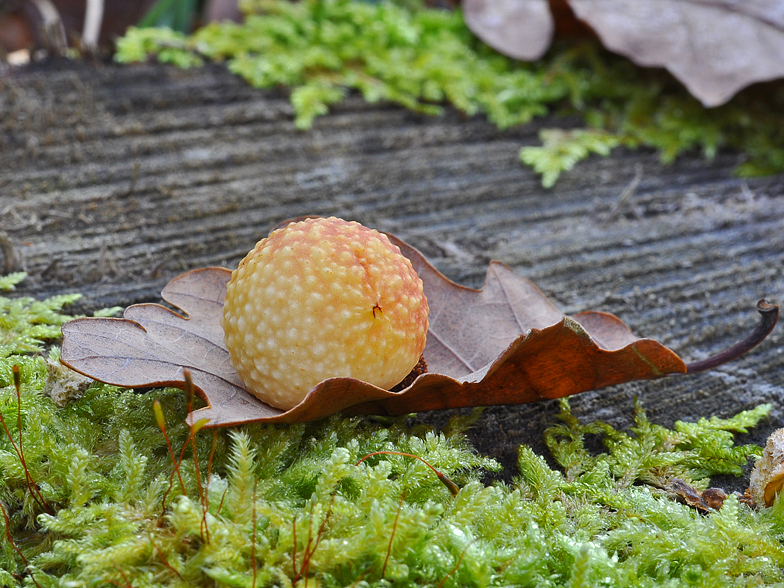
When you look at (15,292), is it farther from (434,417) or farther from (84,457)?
(434,417)

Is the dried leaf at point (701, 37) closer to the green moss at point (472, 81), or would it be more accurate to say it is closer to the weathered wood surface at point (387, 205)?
the green moss at point (472, 81)

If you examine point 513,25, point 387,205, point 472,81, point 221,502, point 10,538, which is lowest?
point 10,538

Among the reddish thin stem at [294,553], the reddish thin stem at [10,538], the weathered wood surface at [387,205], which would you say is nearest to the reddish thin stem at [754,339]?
the weathered wood surface at [387,205]

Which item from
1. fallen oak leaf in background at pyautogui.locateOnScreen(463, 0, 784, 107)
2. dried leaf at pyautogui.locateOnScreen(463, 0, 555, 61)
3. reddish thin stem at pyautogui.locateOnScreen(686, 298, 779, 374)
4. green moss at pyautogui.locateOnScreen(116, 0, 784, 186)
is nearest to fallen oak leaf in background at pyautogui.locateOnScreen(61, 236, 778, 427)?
reddish thin stem at pyautogui.locateOnScreen(686, 298, 779, 374)

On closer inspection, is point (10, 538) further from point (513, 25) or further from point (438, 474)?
point (513, 25)

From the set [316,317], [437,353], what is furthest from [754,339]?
[316,317]

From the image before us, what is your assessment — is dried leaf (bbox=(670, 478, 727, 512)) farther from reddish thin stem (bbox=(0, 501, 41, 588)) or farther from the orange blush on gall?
reddish thin stem (bbox=(0, 501, 41, 588))
